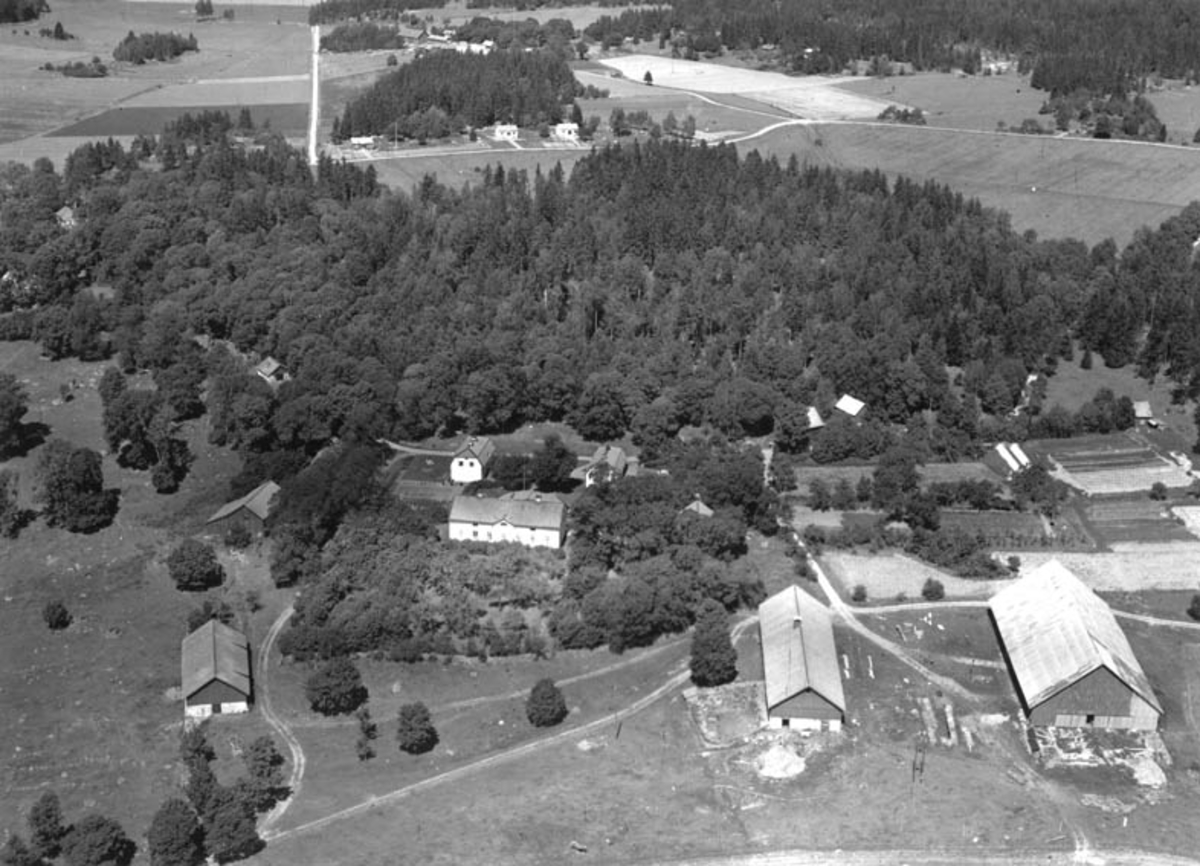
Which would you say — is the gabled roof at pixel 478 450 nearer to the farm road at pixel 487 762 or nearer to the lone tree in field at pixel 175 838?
the farm road at pixel 487 762

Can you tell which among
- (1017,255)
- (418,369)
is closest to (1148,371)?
(1017,255)

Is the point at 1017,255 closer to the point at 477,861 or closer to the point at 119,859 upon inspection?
the point at 477,861

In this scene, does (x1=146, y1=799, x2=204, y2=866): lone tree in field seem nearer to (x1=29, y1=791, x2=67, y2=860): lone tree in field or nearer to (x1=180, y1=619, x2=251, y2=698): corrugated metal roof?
(x1=29, y1=791, x2=67, y2=860): lone tree in field

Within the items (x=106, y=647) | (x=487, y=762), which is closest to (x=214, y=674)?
(x=106, y=647)

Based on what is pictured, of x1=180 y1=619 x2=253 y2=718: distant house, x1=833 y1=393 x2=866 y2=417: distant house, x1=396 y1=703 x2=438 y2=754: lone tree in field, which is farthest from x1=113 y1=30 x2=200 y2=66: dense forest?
x1=396 y1=703 x2=438 y2=754: lone tree in field

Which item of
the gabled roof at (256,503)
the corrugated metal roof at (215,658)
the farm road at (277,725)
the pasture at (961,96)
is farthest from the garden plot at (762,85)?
the corrugated metal roof at (215,658)

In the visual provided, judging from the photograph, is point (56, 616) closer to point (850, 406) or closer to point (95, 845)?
point (95, 845)
